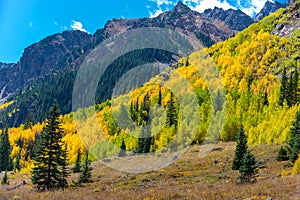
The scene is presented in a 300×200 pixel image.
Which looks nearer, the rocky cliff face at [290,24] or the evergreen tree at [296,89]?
the evergreen tree at [296,89]

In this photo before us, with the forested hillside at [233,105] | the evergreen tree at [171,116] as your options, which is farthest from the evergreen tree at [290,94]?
the evergreen tree at [171,116]

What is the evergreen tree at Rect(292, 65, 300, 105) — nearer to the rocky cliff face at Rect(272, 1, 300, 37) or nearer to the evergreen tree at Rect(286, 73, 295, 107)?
the evergreen tree at Rect(286, 73, 295, 107)

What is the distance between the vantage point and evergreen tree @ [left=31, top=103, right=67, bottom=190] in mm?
29812

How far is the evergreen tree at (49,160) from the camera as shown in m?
29.8

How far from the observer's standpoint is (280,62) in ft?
339

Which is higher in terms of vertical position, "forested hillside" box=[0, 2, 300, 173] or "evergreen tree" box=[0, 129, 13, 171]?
"forested hillside" box=[0, 2, 300, 173]

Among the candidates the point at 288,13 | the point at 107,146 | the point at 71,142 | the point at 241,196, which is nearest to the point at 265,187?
the point at 241,196

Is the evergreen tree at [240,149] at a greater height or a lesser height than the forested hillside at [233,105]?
lesser

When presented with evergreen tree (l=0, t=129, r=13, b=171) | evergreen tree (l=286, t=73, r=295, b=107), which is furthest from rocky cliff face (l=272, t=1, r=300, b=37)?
evergreen tree (l=0, t=129, r=13, b=171)

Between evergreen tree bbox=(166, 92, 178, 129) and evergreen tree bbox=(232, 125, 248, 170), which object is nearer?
evergreen tree bbox=(232, 125, 248, 170)

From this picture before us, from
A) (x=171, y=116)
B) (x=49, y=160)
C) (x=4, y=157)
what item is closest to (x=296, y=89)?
(x=171, y=116)

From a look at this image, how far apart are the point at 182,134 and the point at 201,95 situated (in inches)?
1304

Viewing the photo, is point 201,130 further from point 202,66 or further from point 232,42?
point 232,42

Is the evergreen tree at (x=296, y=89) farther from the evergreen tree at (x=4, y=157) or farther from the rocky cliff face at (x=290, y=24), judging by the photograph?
the evergreen tree at (x=4, y=157)
